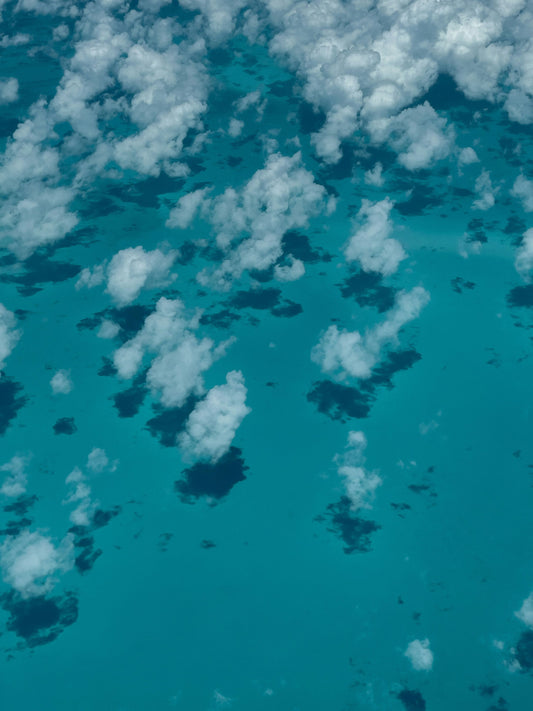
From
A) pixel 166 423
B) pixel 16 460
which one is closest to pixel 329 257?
pixel 166 423

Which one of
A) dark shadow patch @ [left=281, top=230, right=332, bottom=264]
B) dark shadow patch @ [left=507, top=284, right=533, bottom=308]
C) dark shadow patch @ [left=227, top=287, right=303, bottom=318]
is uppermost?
dark shadow patch @ [left=281, top=230, right=332, bottom=264]

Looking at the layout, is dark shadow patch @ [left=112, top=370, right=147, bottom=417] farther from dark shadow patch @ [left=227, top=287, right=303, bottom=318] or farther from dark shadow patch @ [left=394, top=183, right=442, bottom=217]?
dark shadow patch @ [left=394, top=183, right=442, bottom=217]

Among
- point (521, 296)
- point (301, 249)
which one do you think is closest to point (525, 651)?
point (521, 296)

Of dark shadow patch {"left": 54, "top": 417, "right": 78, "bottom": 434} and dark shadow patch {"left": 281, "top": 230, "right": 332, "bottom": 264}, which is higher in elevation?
dark shadow patch {"left": 281, "top": 230, "right": 332, "bottom": 264}

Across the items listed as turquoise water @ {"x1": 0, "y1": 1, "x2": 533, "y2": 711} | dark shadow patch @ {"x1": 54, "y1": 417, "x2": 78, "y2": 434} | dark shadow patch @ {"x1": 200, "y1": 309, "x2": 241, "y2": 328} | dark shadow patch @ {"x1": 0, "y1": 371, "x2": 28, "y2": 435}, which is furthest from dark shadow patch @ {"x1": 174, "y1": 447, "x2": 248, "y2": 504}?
dark shadow patch @ {"x1": 0, "y1": 371, "x2": 28, "y2": 435}

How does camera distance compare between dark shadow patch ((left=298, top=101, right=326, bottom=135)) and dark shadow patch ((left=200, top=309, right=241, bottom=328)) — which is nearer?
dark shadow patch ((left=200, top=309, right=241, bottom=328))

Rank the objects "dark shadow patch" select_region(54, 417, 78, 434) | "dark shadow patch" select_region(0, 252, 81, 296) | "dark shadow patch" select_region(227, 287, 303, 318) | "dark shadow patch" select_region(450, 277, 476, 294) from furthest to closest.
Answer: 1. "dark shadow patch" select_region(0, 252, 81, 296)
2. "dark shadow patch" select_region(450, 277, 476, 294)
3. "dark shadow patch" select_region(227, 287, 303, 318)
4. "dark shadow patch" select_region(54, 417, 78, 434)

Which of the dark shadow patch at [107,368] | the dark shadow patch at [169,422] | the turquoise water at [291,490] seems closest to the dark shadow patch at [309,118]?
the turquoise water at [291,490]

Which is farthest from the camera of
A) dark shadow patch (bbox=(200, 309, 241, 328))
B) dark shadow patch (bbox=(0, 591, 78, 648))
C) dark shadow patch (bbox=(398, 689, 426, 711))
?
dark shadow patch (bbox=(200, 309, 241, 328))

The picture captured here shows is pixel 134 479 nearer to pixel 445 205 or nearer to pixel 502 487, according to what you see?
pixel 502 487
